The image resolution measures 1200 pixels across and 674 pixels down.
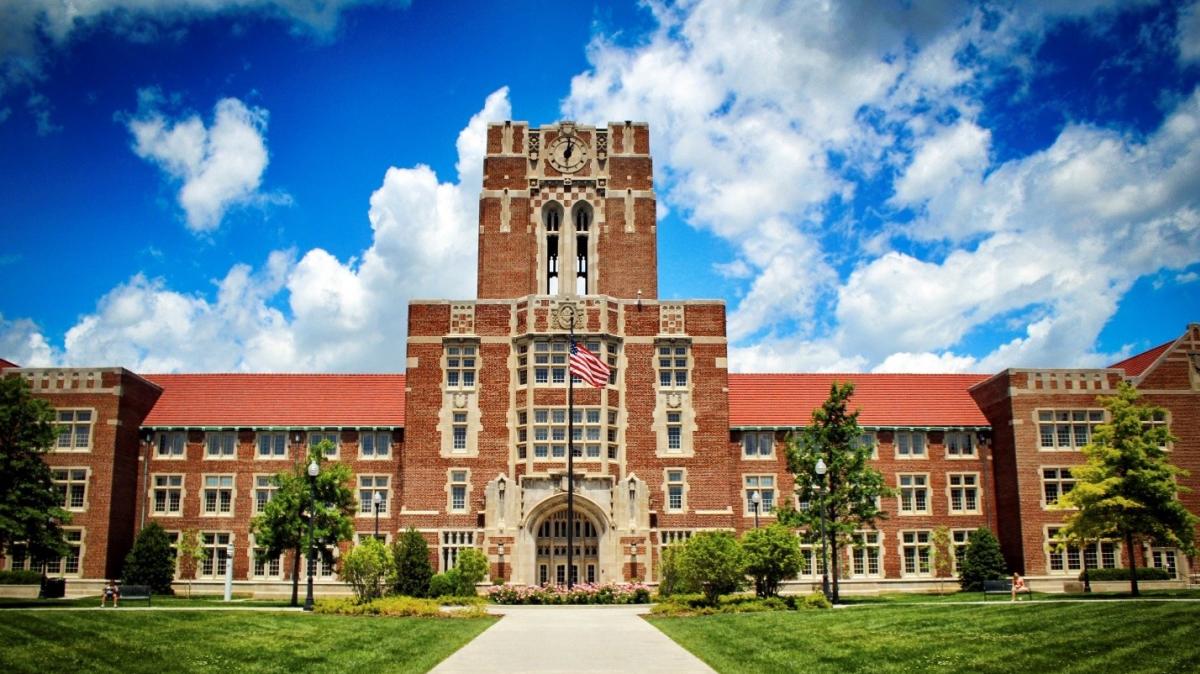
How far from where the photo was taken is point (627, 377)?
165 ft

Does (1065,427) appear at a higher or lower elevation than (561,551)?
higher

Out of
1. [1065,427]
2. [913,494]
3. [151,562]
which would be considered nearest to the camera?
[151,562]

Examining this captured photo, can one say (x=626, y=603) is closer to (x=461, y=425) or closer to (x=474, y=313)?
(x=461, y=425)

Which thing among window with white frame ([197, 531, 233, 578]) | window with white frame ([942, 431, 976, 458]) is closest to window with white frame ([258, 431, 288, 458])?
window with white frame ([197, 531, 233, 578])

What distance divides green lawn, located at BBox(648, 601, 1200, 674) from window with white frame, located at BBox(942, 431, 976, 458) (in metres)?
26.9

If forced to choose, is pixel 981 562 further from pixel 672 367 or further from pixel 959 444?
pixel 672 367

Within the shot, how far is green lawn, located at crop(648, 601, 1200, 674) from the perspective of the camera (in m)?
19.2

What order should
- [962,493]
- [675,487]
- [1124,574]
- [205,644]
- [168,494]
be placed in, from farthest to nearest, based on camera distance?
[962,493], [168,494], [675,487], [1124,574], [205,644]

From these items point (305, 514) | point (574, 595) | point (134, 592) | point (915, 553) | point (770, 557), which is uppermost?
point (305, 514)

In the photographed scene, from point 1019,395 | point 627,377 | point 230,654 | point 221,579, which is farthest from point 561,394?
point 230,654

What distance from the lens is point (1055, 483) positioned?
5138cm

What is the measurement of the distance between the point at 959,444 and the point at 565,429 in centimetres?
2204

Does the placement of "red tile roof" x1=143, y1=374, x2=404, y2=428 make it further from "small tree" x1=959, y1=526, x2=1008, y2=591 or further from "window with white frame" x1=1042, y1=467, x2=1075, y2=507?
"window with white frame" x1=1042, y1=467, x2=1075, y2=507

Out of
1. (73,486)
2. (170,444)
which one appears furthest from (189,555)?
(73,486)
